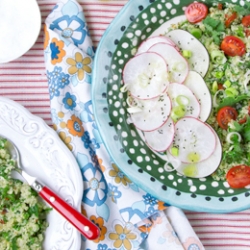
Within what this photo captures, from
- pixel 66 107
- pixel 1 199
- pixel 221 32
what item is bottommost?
pixel 1 199

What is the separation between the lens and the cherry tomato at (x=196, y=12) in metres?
1.88

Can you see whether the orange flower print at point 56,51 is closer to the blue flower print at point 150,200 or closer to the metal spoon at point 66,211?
the metal spoon at point 66,211

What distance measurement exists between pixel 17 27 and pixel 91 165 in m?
0.62

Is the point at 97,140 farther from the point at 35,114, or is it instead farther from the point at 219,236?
the point at 219,236

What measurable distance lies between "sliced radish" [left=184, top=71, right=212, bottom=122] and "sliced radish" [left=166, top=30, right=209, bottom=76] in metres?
0.04

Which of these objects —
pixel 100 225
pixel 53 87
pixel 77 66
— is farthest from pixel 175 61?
pixel 100 225

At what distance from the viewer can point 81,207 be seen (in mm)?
1854

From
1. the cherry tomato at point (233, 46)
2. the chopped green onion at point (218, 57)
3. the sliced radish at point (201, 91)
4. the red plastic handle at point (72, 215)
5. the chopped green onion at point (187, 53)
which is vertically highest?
the cherry tomato at point (233, 46)

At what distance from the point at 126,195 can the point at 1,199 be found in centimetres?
48

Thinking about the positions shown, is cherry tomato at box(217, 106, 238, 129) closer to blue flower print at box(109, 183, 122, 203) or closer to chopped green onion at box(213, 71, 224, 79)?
chopped green onion at box(213, 71, 224, 79)

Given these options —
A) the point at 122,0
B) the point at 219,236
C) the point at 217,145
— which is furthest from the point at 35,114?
the point at 219,236

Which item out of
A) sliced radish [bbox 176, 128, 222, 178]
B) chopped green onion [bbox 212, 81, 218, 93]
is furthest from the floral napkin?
chopped green onion [bbox 212, 81, 218, 93]

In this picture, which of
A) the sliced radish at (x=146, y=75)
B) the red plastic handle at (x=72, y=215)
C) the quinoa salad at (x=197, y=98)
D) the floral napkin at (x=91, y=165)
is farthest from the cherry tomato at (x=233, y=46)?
the red plastic handle at (x=72, y=215)

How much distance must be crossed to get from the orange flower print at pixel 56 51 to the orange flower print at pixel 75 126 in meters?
0.24
